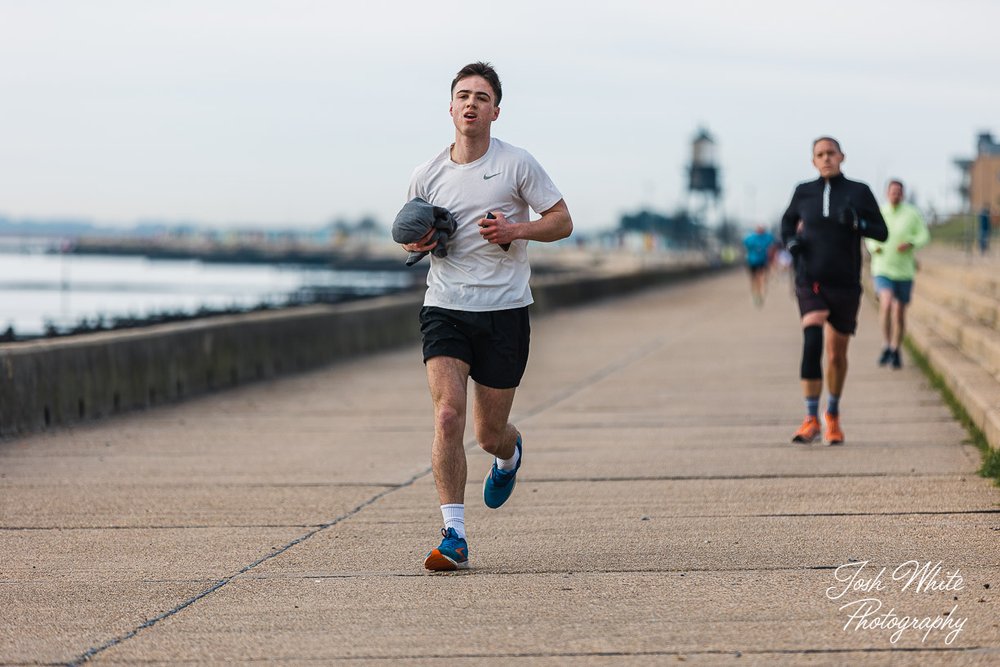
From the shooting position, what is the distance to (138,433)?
470 inches

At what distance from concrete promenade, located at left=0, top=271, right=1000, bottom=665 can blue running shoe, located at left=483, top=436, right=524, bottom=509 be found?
17 centimetres

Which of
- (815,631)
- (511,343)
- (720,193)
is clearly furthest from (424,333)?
(720,193)

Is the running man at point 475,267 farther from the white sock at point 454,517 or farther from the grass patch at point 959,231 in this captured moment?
the grass patch at point 959,231

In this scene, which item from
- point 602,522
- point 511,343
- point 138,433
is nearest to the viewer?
point 511,343

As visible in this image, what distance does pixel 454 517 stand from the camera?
6.62 metres

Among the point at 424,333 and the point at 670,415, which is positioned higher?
the point at 424,333

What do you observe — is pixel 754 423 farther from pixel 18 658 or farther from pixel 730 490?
pixel 18 658

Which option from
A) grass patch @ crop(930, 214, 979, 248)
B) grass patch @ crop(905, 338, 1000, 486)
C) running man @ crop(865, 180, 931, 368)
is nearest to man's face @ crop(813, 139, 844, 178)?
Answer: grass patch @ crop(905, 338, 1000, 486)

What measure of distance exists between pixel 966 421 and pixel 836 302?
1.45 metres

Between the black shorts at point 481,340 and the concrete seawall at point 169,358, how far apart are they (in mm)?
5634

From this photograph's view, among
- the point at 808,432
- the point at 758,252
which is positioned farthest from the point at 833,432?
the point at 758,252

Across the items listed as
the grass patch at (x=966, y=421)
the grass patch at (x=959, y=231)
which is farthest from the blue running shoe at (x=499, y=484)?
the grass patch at (x=959, y=231)

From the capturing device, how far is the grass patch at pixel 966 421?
28.6 feet

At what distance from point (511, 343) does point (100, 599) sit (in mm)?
2020
